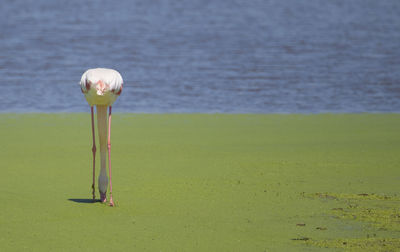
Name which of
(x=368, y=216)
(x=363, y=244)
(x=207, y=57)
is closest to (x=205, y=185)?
(x=368, y=216)

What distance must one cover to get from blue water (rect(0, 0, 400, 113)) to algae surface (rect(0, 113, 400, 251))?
1.85 metres

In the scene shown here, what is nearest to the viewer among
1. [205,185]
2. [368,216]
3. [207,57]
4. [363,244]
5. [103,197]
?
[363,244]

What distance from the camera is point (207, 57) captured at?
631 inches

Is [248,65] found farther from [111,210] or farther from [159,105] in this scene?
[111,210]

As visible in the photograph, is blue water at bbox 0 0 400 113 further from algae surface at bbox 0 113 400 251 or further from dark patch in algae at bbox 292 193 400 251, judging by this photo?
dark patch in algae at bbox 292 193 400 251

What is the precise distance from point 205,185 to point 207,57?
9.93m

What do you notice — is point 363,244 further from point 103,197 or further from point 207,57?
point 207,57

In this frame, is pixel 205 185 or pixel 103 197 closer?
pixel 103 197

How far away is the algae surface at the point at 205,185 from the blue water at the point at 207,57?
1.85 meters

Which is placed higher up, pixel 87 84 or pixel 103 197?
pixel 87 84

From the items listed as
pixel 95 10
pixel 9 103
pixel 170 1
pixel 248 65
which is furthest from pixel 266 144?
pixel 170 1

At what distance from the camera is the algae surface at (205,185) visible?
15.7 feet

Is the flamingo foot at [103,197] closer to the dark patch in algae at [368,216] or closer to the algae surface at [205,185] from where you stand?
the algae surface at [205,185]

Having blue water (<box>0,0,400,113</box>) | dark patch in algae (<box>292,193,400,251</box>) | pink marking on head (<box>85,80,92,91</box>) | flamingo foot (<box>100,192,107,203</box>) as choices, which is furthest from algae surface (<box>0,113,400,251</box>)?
blue water (<box>0,0,400,113</box>)
